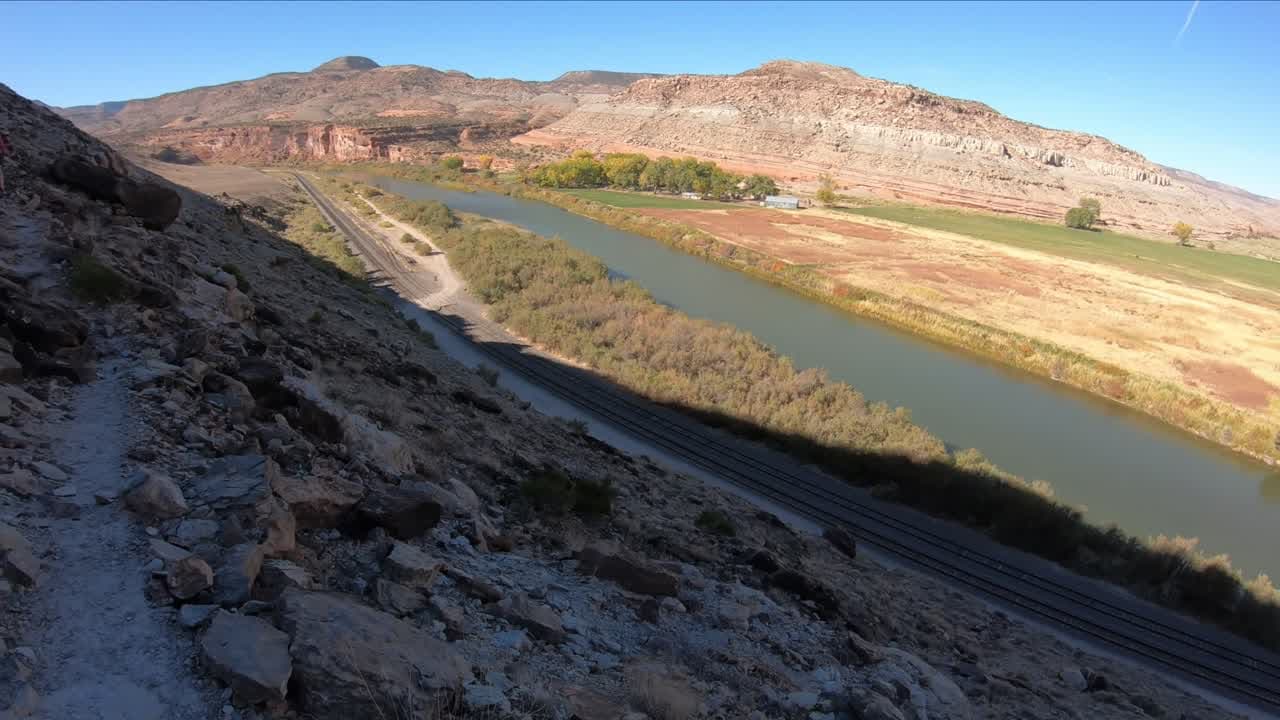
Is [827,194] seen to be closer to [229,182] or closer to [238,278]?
[229,182]

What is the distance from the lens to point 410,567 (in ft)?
18.1

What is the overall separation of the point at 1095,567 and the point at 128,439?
20.6 metres

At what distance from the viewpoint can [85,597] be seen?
13.8 feet

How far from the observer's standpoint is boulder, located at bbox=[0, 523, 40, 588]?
4059 millimetres

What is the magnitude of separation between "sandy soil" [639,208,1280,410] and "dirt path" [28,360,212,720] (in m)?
43.4

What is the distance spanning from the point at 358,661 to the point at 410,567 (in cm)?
142

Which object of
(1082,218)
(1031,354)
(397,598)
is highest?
(1082,218)

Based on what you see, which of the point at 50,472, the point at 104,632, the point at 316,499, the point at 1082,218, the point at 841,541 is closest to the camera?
the point at 104,632

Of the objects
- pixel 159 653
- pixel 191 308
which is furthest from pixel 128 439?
pixel 191 308

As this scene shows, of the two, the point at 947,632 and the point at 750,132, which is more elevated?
the point at 750,132

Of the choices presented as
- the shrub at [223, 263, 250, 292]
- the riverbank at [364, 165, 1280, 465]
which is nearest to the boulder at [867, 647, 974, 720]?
the shrub at [223, 263, 250, 292]

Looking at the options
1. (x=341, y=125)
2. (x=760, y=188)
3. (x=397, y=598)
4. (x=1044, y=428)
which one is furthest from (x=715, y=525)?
(x=341, y=125)

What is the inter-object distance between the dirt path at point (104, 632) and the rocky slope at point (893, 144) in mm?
111699

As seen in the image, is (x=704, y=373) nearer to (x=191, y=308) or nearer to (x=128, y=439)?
(x=191, y=308)
